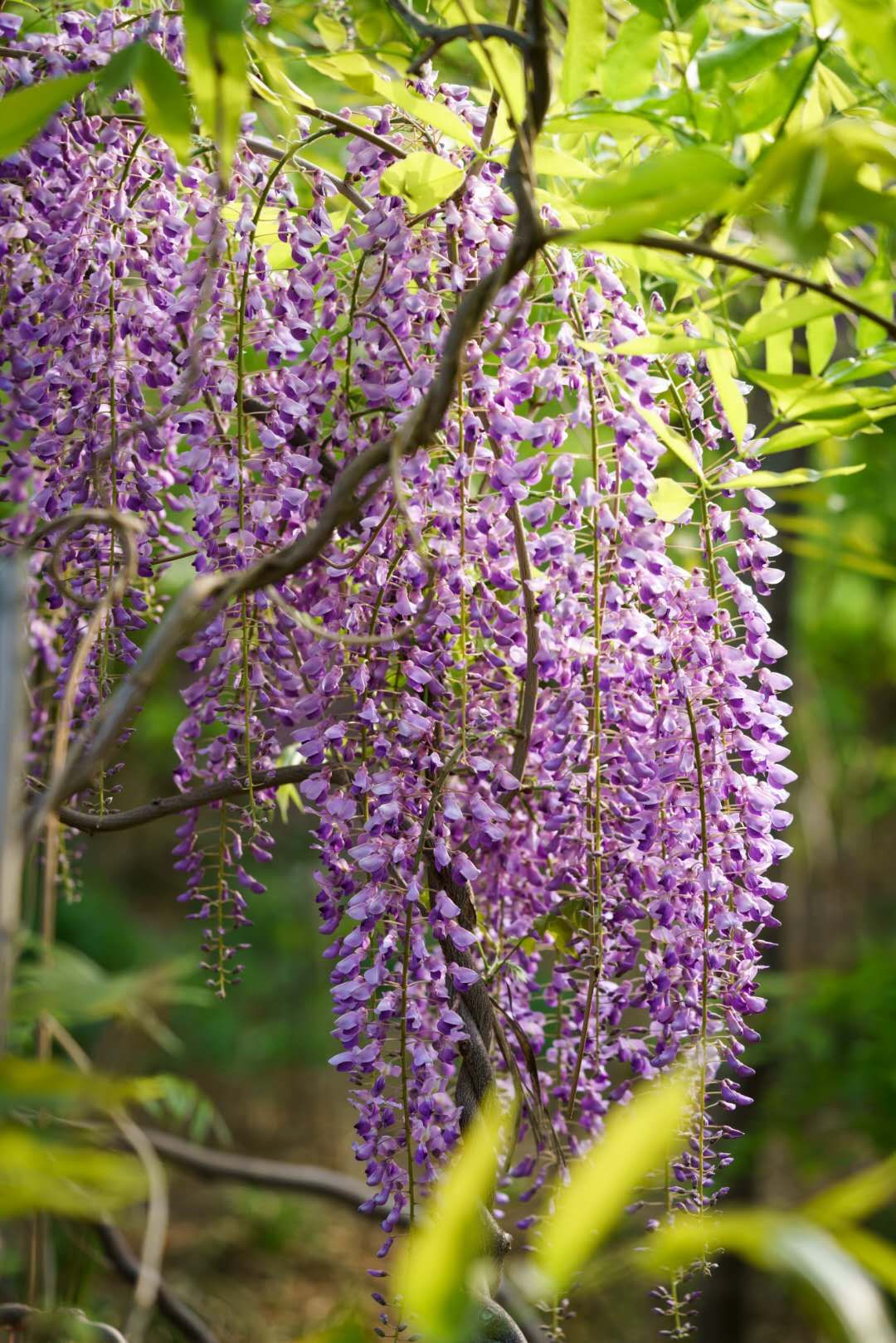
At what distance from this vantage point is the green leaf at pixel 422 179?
773mm

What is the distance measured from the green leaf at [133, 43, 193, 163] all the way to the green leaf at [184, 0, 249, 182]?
15 mm

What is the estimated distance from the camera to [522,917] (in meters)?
1.00

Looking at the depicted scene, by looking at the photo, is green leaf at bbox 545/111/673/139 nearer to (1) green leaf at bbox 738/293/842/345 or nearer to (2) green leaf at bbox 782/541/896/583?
(1) green leaf at bbox 738/293/842/345

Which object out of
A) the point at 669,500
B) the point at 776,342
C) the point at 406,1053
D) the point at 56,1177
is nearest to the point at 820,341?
the point at 776,342

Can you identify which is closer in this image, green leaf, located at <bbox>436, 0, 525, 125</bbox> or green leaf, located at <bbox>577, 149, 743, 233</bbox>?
green leaf, located at <bbox>577, 149, 743, 233</bbox>

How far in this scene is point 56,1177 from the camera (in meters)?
0.37

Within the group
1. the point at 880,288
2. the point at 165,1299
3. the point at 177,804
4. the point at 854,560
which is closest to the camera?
the point at 880,288

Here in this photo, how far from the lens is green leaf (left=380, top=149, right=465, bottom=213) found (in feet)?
2.54

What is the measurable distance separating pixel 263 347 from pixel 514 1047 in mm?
604

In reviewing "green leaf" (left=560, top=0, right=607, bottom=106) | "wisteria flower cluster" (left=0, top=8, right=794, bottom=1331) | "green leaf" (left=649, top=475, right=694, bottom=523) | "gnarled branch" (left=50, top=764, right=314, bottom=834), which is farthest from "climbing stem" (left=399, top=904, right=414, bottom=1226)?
"green leaf" (left=560, top=0, right=607, bottom=106)

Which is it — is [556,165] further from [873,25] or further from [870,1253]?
[870,1253]

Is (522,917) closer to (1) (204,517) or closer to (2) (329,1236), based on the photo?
(1) (204,517)

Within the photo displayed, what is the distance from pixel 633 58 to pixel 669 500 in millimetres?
274

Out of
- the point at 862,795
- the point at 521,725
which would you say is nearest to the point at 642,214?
the point at 521,725
